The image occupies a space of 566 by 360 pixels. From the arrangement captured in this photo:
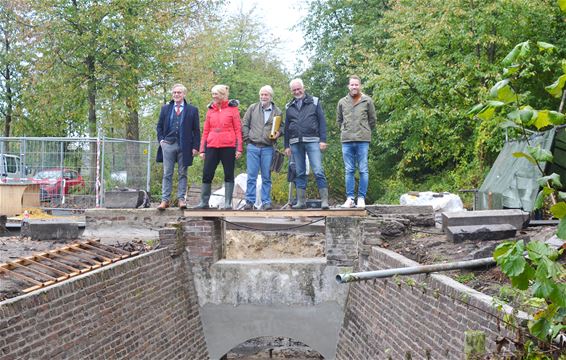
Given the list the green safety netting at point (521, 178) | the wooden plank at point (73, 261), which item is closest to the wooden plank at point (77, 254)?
the wooden plank at point (73, 261)

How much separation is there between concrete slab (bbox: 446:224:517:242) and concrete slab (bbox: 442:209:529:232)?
109 mm

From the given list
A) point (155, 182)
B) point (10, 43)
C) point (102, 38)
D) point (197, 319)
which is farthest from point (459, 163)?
point (10, 43)

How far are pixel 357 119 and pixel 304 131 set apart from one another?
83 centimetres

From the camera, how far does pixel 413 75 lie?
2127 centimetres

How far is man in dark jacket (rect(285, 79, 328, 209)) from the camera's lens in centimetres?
1198

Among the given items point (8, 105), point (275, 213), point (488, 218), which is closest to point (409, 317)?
point (488, 218)

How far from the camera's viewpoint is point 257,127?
12.2m

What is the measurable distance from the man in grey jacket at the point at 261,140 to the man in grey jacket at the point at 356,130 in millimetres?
1064

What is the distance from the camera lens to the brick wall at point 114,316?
7293 millimetres

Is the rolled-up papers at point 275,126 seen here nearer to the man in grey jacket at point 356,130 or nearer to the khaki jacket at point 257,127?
the khaki jacket at point 257,127

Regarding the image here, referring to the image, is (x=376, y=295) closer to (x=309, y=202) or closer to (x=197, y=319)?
(x=309, y=202)

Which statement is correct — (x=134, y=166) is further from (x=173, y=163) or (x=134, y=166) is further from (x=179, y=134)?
(x=179, y=134)

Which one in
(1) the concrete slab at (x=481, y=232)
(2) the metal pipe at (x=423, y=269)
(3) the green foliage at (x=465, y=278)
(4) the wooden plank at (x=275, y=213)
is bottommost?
(3) the green foliage at (x=465, y=278)

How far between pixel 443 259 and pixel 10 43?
82.1 ft
